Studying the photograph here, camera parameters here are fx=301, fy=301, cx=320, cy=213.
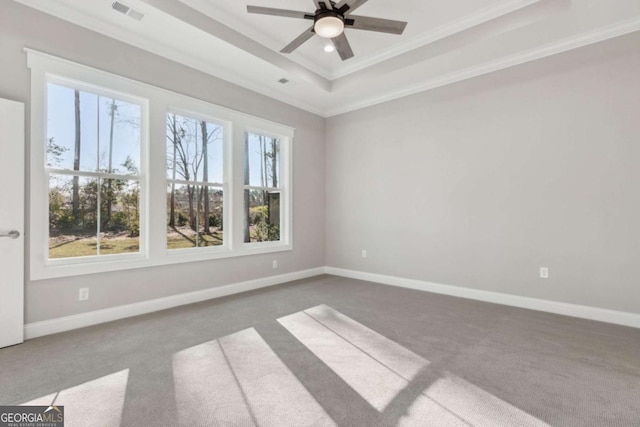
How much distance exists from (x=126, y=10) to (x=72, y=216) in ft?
6.93

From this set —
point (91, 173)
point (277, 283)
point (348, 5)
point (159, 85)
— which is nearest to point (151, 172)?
point (91, 173)

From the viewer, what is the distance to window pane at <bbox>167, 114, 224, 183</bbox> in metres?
3.87

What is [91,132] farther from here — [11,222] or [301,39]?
[301,39]

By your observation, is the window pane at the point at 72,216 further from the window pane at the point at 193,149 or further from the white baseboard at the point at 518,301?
the white baseboard at the point at 518,301

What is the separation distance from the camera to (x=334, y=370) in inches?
86.7

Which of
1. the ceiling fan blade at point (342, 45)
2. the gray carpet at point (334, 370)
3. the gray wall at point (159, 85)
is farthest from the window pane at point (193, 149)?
the ceiling fan blade at point (342, 45)

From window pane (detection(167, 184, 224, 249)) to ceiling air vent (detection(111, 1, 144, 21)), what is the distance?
181 centimetres

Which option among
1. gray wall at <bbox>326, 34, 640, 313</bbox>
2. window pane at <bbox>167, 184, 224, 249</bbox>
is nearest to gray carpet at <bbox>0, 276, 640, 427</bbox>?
gray wall at <bbox>326, 34, 640, 313</bbox>

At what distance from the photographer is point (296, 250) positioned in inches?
210

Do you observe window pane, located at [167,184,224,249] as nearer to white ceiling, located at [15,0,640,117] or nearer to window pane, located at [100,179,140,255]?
window pane, located at [100,179,140,255]

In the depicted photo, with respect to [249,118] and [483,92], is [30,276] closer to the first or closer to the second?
[249,118]

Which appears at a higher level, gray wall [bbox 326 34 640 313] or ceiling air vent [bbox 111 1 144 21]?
ceiling air vent [bbox 111 1 144 21]

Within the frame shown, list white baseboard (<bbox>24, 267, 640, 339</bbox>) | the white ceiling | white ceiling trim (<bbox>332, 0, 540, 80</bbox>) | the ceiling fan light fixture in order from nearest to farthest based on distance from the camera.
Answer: the ceiling fan light fixture < white baseboard (<bbox>24, 267, 640, 339</bbox>) < the white ceiling < white ceiling trim (<bbox>332, 0, 540, 80</bbox>)

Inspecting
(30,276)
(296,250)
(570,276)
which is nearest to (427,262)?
(570,276)
